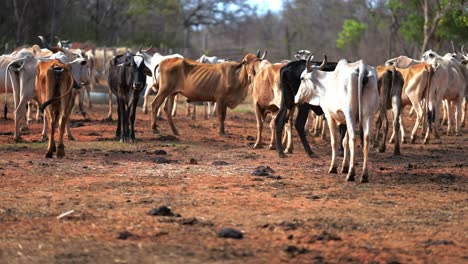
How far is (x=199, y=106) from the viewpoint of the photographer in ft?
102

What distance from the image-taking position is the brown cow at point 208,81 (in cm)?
2033

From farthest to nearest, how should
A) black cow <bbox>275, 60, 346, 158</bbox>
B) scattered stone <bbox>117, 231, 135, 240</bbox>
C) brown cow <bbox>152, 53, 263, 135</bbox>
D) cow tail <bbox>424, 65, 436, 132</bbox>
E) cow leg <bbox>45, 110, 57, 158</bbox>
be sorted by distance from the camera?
brown cow <bbox>152, 53, 263, 135</bbox>, cow tail <bbox>424, 65, 436, 132</bbox>, black cow <bbox>275, 60, 346, 158</bbox>, cow leg <bbox>45, 110, 57, 158</bbox>, scattered stone <bbox>117, 231, 135, 240</bbox>

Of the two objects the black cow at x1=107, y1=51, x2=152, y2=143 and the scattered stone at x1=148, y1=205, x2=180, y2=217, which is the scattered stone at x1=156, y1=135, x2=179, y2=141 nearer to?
the black cow at x1=107, y1=51, x2=152, y2=143

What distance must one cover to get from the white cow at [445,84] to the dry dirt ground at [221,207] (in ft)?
12.8

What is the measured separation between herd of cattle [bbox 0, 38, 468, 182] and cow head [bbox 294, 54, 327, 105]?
2 cm

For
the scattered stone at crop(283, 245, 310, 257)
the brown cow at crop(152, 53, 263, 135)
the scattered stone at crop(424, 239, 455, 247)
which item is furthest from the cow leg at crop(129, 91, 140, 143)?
the scattered stone at crop(283, 245, 310, 257)

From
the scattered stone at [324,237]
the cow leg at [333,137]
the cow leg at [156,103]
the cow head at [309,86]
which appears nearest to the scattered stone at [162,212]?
the scattered stone at [324,237]

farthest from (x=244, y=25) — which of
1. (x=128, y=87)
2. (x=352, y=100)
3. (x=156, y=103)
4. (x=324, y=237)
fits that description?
(x=324, y=237)

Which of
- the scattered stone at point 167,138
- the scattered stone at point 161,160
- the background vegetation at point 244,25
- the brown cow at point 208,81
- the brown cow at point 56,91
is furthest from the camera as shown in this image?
the background vegetation at point 244,25

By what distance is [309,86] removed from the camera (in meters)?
14.1

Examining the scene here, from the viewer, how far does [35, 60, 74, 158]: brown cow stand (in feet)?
47.2

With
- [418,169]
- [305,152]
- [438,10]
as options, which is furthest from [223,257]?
[438,10]

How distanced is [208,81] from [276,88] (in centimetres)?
363

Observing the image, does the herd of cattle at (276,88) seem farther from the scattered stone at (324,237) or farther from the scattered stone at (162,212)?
the scattered stone at (324,237)
